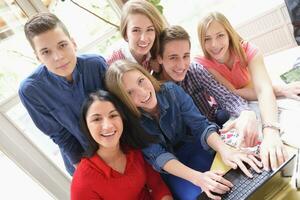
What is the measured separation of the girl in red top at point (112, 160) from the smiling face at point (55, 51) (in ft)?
0.51

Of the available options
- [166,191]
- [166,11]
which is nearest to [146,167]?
[166,191]

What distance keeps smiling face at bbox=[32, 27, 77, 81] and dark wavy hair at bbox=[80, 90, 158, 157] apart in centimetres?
15

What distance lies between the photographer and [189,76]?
1396 mm

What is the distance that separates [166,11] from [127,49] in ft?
4.16

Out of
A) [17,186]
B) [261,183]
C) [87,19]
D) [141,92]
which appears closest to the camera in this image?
[261,183]

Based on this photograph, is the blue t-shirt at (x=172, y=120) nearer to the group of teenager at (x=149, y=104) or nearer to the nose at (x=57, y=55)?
the group of teenager at (x=149, y=104)

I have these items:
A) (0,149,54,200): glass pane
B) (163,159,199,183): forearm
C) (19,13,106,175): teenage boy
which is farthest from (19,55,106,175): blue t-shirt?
(0,149,54,200): glass pane

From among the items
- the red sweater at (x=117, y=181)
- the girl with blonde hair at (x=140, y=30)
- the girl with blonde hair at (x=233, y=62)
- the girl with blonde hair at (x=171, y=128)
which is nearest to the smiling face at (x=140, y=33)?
the girl with blonde hair at (x=140, y=30)

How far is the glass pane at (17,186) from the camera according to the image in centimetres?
194

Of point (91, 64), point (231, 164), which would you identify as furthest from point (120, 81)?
point (231, 164)

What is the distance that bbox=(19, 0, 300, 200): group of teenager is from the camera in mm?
1105

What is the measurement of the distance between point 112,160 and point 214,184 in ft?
1.43

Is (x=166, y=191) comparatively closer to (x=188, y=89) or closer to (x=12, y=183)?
(x=188, y=89)

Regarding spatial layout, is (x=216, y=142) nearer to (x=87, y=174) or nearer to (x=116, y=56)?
(x=87, y=174)
